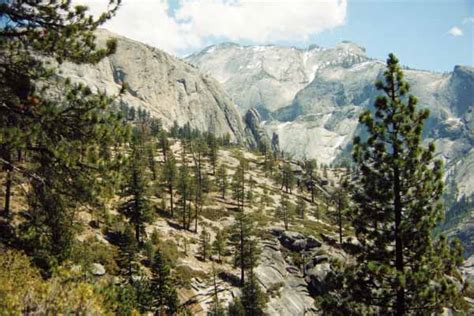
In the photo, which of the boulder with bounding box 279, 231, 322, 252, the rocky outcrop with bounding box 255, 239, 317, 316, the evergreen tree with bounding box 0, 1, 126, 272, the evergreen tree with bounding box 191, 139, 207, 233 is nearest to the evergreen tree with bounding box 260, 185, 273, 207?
the evergreen tree with bounding box 191, 139, 207, 233

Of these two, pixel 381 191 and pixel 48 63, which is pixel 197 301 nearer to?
pixel 381 191

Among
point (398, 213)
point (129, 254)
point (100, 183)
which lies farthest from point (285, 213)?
point (100, 183)

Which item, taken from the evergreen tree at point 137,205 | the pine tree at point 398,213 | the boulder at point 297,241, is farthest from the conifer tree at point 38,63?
the boulder at point 297,241

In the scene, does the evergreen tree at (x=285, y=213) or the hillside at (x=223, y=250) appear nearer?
the hillside at (x=223, y=250)

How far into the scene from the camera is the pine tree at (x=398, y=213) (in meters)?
17.8

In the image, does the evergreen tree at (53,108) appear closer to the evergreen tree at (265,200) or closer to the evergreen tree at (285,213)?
the evergreen tree at (285,213)

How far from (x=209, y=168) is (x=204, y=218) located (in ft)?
146

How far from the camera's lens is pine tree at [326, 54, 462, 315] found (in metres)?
17.8

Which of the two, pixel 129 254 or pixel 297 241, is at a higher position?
pixel 129 254

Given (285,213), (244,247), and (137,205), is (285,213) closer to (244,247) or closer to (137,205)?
(244,247)

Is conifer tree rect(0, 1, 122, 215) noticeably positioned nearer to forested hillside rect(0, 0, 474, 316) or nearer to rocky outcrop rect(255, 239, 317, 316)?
forested hillside rect(0, 0, 474, 316)

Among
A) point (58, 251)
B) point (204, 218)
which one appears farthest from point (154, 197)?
point (58, 251)

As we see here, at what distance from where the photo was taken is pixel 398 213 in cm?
1909

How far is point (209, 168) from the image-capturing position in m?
133
